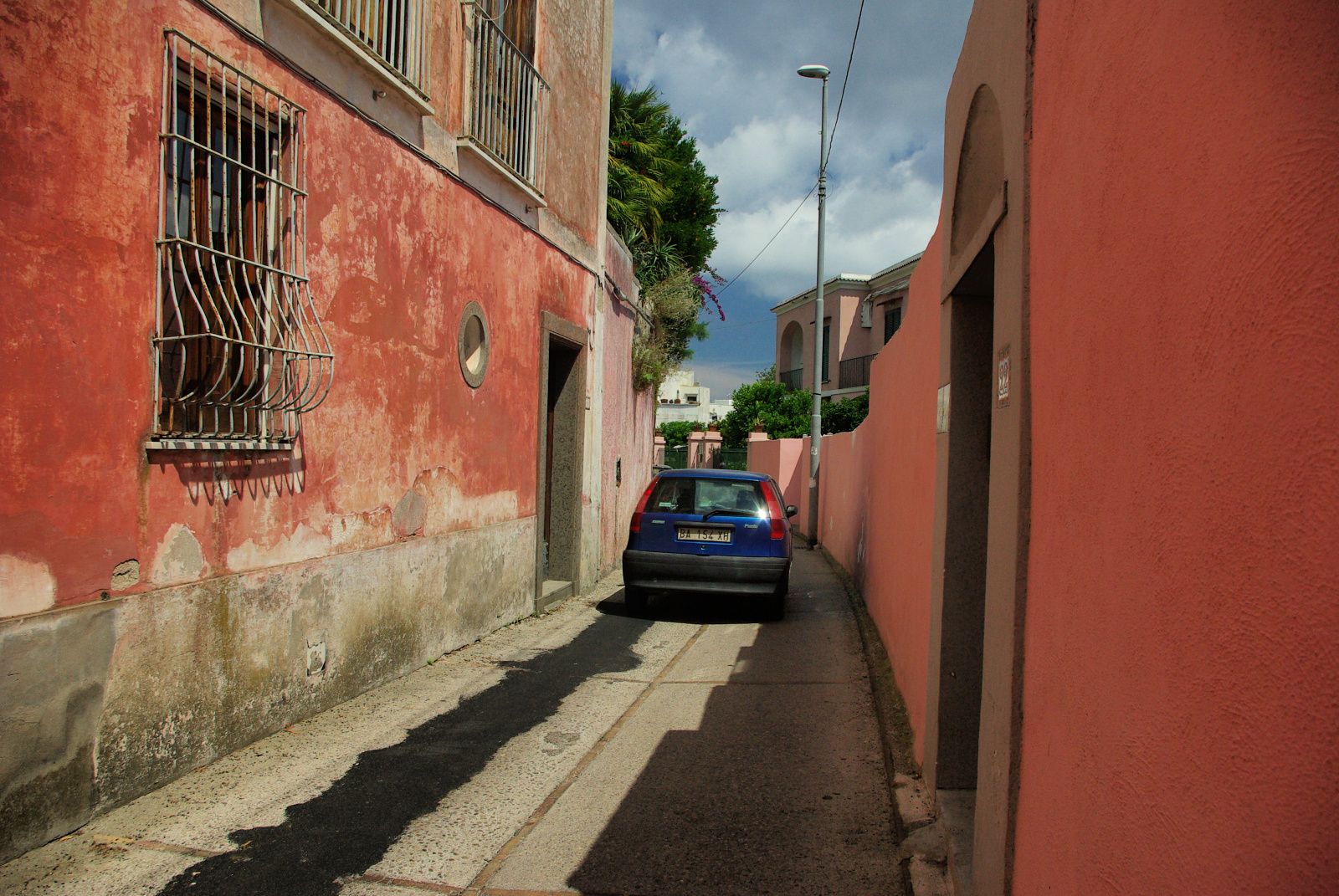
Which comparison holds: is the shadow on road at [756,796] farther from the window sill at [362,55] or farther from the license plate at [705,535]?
the window sill at [362,55]

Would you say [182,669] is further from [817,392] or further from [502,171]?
[817,392]

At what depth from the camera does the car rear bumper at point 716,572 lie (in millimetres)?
9367

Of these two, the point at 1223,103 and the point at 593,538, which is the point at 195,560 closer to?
the point at 1223,103

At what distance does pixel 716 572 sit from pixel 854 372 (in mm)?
27879

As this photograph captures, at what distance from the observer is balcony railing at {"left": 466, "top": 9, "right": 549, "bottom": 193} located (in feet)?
26.1

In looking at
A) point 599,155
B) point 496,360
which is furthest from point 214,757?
point 599,155

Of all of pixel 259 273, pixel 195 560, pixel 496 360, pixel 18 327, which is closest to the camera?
pixel 18 327

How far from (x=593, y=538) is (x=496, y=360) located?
385 centimetres

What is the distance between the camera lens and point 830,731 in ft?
18.7

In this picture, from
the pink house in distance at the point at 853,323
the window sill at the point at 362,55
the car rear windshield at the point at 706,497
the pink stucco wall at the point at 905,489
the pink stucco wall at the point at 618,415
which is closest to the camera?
the pink stucco wall at the point at 905,489

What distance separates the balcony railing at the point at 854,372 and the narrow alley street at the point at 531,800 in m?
29.2

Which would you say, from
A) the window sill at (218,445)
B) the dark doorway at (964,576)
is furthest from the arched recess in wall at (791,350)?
the dark doorway at (964,576)

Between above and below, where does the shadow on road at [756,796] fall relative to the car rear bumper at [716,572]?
below

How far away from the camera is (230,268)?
4.74 m
